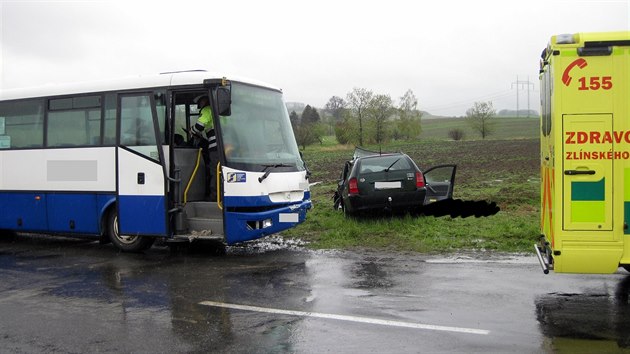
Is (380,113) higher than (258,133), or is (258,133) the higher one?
(380,113)

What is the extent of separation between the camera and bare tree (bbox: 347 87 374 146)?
2480 inches

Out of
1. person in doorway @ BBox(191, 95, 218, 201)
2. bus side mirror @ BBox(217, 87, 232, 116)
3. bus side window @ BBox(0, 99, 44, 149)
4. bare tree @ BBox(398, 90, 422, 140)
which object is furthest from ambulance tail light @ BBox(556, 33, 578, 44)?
bare tree @ BBox(398, 90, 422, 140)

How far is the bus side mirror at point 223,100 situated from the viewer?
957 cm

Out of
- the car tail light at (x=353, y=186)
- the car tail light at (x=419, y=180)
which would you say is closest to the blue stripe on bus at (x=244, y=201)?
the car tail light at (x=353, y=186)

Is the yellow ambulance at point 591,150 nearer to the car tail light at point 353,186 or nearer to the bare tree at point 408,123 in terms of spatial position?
the car tail light at point 353,186

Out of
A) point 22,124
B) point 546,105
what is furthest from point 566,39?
point 22,124

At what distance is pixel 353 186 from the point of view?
12.4m

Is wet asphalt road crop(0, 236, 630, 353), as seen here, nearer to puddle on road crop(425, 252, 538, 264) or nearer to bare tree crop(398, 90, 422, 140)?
puddle on road crop(425, 252, 538, 264)

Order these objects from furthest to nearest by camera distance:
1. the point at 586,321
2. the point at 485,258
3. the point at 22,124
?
the point at 22,124 < the point at 485,258 < the point at 586,321

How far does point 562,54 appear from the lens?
6.30 meters

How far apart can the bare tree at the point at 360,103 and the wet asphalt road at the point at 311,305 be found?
5289 centimetres

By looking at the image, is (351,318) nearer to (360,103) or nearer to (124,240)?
(124,240)

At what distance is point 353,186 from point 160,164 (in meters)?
4.13

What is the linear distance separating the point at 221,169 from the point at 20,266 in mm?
3927
